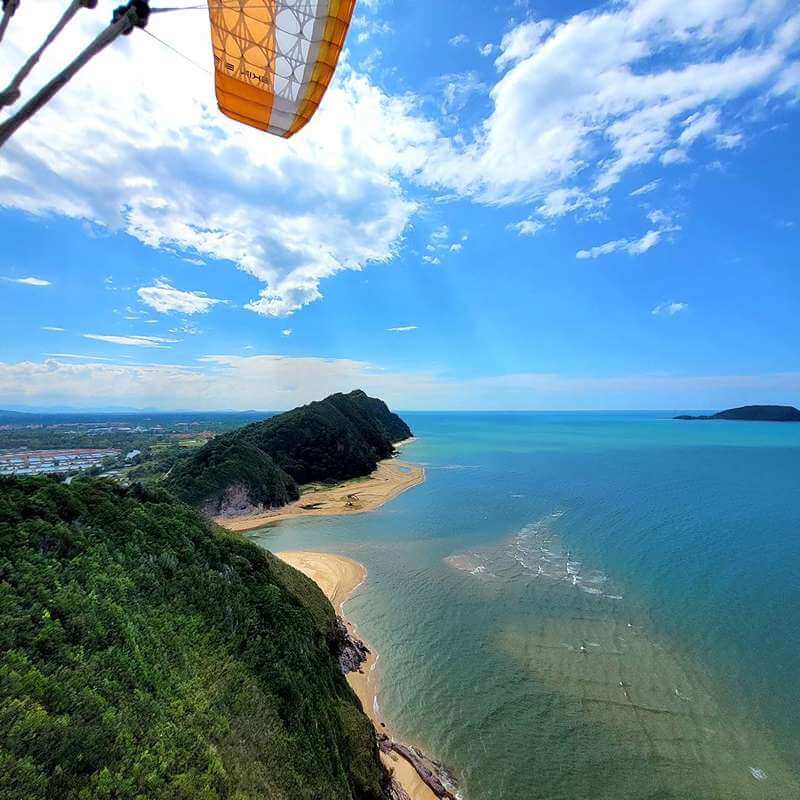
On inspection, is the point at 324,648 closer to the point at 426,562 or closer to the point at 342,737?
the point at 342,737

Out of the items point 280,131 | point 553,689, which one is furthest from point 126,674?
point 553,689

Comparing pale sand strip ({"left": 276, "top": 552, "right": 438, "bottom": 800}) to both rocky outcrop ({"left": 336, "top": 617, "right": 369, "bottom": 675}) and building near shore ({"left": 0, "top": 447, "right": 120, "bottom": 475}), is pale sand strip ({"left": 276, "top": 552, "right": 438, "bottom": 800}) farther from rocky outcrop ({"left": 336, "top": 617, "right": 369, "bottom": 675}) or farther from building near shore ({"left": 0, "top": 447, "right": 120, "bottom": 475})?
building near shore ({"left": 0, "top": 447, "right": 120, "bottom": 475})

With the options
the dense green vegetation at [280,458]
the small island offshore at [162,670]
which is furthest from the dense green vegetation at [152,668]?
the dense green vegetation at [280,458]

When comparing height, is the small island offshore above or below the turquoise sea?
above

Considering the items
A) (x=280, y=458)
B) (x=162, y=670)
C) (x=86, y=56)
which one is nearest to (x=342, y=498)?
(x=280, y=458)

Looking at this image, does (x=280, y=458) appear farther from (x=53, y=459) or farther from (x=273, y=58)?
(x=273, y=58)

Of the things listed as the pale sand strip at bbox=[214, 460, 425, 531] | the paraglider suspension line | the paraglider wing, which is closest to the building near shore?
the pale sand strip at bbox=[214, 460, 425, 531]

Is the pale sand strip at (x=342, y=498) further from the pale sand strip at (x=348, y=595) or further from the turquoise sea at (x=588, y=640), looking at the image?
the pale sand strip at (x=348, y=595)
